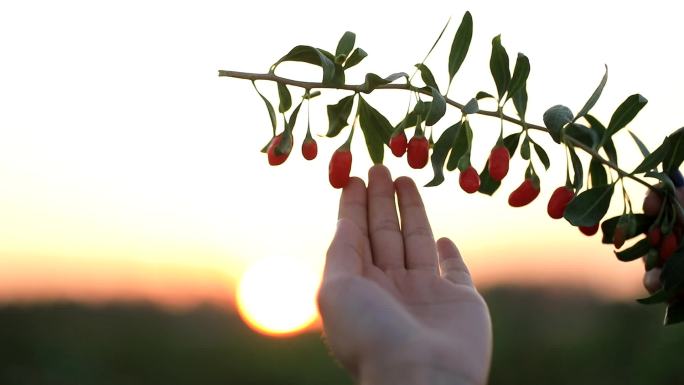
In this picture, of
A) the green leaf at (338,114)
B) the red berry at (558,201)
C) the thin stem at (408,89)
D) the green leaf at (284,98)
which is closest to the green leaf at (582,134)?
the thin stem at (408,89)

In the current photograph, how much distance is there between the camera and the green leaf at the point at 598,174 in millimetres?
2238

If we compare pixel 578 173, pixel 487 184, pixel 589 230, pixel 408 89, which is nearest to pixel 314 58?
pixel 408 89

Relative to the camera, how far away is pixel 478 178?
6.91ft

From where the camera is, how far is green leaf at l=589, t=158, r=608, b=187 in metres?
2.24

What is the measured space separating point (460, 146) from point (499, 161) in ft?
0.32

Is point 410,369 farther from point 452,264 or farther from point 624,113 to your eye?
point 624,113

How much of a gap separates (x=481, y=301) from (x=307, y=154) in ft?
1.63

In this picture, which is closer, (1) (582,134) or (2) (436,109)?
(2) (436,109)

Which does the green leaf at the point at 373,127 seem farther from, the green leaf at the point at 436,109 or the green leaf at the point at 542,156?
the green leaf at the point at 542,156

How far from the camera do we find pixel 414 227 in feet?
7.84

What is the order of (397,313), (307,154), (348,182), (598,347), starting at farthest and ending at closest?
(598,347)
(348,182)
(307,154)
(397,313)

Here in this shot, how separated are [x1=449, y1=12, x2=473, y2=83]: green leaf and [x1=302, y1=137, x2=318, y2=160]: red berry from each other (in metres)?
0.33

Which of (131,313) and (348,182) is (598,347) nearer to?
(131,313)

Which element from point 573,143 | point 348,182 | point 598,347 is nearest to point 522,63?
point 573,143
